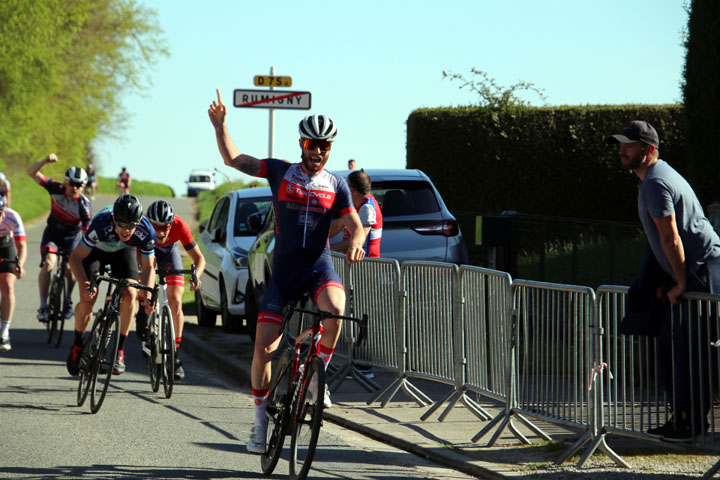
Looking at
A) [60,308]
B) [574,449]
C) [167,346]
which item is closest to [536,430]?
[574,449]

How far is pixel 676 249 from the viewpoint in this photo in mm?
6098

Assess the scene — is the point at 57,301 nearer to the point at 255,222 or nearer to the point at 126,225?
the point at 255,222

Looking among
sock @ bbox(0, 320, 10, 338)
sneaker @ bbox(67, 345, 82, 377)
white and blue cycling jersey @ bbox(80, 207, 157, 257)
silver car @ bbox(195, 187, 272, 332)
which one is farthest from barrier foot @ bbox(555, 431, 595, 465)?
sock @ bbox(0, 320, 10, 338)

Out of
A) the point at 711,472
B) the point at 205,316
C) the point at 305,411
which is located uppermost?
the point at 305,411

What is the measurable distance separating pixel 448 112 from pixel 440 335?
12.9 meters

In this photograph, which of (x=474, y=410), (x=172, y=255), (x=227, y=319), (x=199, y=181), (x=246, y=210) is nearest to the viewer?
(x=474, y=410)

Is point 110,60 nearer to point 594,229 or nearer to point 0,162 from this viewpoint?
point 0,162

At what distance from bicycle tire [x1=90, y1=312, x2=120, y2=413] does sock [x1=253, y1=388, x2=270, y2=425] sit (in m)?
2.48

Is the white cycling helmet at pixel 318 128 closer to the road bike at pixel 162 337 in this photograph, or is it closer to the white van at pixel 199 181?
the road bike at pixel 162 337

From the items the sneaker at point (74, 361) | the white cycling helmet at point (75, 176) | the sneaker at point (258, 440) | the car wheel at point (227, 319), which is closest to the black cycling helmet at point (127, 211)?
the sneaker at point (74, 361)

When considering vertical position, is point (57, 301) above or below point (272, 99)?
below

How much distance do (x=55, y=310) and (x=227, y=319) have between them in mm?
2234

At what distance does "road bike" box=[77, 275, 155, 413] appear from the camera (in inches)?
348

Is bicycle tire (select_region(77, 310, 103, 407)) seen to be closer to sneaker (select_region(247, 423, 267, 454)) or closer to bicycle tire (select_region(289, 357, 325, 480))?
sneaker (select_region(247, 423, 267, 454))
